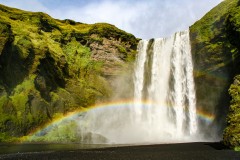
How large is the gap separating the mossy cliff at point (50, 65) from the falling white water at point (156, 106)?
4.56 m

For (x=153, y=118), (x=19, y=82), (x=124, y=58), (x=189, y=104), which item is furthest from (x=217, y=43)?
(x=19, y=82)

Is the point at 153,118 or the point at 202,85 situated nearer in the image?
the point at 202,85

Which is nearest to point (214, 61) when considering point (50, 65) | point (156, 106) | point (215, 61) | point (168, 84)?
point (215, 61)

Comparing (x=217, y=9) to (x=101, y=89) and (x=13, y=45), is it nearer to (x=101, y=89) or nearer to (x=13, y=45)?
(x=101, y=89)

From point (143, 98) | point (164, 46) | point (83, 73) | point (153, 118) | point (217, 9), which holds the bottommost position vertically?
point (153, 118)

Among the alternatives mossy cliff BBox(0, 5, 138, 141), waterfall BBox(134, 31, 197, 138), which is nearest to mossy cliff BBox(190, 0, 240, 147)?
waterfall BBox(134, 31, 197, 138)

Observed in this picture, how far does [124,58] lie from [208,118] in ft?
88.5

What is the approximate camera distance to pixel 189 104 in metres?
55.4

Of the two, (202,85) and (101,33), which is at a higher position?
(101,33)

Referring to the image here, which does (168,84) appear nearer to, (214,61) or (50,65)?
(214,61)

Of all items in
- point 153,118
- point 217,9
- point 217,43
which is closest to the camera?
point 217,43

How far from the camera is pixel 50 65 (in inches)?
2411

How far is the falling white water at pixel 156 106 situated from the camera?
5559 cm

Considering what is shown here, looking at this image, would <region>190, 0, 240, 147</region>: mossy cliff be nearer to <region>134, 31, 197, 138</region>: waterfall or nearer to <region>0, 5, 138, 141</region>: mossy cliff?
<region>134, 31, 197, 138</region>: waterfall
